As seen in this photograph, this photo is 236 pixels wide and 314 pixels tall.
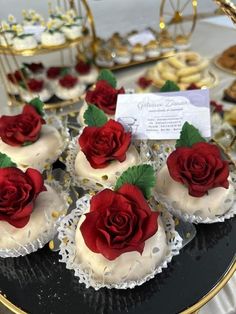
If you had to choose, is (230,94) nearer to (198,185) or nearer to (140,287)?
(198,185)

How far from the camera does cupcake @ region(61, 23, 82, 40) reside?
1.76 meters

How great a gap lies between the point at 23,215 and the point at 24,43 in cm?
117

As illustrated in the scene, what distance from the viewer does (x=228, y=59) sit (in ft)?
6.15

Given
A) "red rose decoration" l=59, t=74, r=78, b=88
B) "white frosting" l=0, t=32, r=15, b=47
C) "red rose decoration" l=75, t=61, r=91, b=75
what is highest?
"white frosting" l=0, t=32, r=15, b=47

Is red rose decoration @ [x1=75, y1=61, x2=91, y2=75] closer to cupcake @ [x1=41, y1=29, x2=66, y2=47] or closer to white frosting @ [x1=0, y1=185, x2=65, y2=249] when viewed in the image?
cupcake @ [x1=41, y1=29, x2=66, y2=47]

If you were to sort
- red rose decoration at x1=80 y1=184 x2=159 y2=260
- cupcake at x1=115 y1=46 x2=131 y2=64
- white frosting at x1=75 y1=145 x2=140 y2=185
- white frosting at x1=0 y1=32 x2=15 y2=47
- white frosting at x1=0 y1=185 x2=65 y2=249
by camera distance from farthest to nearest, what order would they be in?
cupcake at x1=115 y1=46 x2=131 y2=64 < white frosting at x1=0 y1=32 x2=15 y2=47 < white frosting at x1=75 y1=145 x2=140 y2=185 < white frosting at x1=0 y1=185 x2=65 y2=249 < red rose decoration at x1=80 y1=184 x2=159 y2=260

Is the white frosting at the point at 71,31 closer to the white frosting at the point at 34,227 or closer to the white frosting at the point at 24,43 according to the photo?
the white frosting at the point at 24,43

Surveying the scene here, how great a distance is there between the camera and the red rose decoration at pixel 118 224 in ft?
1.93

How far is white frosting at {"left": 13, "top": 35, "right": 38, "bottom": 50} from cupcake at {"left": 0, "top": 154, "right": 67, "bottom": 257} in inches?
42.4

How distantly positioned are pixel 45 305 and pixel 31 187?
0.20 m

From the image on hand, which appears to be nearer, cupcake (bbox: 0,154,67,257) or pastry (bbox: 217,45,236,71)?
cupcake (bbox: 0,154,67,257)

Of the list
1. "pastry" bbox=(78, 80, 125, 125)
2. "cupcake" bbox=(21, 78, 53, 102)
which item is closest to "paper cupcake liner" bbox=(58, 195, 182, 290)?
"pastry" bbox=(78, 80, 125, 125)

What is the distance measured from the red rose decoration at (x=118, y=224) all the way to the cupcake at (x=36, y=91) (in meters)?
1.18

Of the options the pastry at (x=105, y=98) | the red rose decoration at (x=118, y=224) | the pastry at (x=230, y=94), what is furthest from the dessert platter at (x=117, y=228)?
the pastry at (x=230, y=94)
